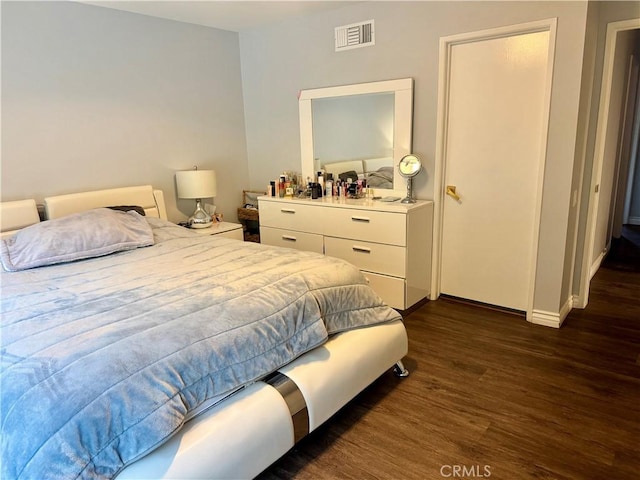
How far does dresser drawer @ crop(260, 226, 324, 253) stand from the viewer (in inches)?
148

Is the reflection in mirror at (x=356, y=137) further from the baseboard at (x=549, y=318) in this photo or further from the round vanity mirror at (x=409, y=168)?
the baseboard at (x=549, y=318)

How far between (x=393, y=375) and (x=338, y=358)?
2.14 feet

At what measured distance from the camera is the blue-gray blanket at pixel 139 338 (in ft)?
4.34

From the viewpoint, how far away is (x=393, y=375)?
8.47ft

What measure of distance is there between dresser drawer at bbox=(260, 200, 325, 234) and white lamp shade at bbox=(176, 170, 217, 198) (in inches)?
20.9

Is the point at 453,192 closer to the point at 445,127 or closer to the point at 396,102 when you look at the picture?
→ the point at 445,127

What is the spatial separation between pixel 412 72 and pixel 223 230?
6.80ft

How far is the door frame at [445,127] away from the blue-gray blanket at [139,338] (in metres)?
1.36

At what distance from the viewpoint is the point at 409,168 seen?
346cm

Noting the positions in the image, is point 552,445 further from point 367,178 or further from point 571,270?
point 367,178

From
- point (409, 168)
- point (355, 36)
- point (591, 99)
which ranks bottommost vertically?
point (409, 168)

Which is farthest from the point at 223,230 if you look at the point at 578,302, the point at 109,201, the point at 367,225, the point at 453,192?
the point at 578,302

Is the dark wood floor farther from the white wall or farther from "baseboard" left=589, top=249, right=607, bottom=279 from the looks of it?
"baseboard" left=589, top=249, right=607, bottom=279
